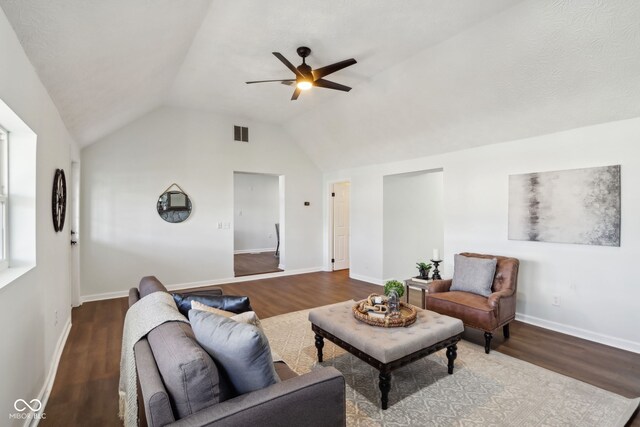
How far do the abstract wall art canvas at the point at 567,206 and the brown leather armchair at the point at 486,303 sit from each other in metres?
0.63

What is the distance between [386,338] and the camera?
228cm

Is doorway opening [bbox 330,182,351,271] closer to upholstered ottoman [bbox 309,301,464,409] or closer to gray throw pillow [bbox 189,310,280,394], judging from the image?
upholstered ottoman [bbox 309,301,464,409]

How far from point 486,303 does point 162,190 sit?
509cm

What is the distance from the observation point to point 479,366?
2.75 metres

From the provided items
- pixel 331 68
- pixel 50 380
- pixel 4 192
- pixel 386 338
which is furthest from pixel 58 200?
pixel 386 338

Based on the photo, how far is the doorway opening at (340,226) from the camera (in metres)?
7.18

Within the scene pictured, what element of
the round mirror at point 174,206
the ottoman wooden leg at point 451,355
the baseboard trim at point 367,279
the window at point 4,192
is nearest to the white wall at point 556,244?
the baseboard trim at point 367,279

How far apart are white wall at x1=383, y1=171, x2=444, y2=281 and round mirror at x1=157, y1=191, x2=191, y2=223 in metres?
3.62

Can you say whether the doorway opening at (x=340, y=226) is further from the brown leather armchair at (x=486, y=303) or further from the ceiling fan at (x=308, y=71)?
the ceiling fan at (x=308, y=71)

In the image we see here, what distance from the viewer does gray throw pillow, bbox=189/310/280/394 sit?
130 cm

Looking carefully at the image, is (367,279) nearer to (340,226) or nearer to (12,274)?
(340,226)

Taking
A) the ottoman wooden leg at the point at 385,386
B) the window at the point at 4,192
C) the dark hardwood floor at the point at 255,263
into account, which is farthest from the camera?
the dark hardwood floor at the point at 255,263

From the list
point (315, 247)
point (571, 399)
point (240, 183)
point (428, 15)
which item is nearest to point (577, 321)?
point (571, 399)

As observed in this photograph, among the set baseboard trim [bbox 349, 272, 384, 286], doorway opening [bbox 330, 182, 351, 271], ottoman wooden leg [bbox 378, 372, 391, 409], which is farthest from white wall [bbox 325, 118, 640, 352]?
ottoman wooden leg [bbox 378, 372, 391, 409]
